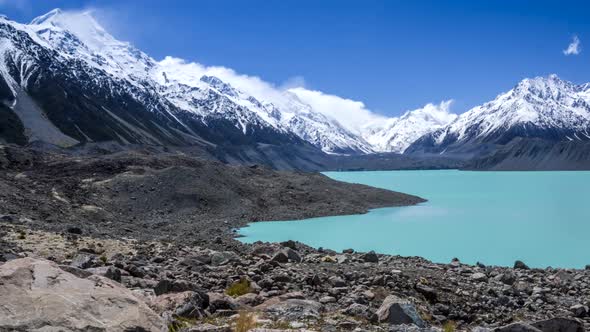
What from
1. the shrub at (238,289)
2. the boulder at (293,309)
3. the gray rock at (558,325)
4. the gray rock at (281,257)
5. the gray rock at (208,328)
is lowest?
the shrub at (238,289)

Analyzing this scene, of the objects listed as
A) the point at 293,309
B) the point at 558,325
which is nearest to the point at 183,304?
the point at 293,309

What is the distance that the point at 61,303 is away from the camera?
19.7ft

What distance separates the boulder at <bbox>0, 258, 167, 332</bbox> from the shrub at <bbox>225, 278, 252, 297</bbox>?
3953mm

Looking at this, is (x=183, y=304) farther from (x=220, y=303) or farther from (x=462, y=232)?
(x=462, y=232)

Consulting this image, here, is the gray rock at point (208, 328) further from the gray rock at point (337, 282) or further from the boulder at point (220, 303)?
the gray rock at point (337, 282)

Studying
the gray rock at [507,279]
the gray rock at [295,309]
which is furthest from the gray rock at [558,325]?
the gray rock at [507,279]

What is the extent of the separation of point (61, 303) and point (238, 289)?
17.2 feet

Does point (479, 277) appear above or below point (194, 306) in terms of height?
above

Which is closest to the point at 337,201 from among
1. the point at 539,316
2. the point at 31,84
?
the point at 539,316

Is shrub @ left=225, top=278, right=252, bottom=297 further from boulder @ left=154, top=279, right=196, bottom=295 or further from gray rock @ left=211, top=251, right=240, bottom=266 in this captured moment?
A: gray rock @ left=211, top=251, right=240, bottom=266

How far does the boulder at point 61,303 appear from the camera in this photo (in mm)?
5676

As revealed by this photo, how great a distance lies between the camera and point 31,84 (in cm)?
16162

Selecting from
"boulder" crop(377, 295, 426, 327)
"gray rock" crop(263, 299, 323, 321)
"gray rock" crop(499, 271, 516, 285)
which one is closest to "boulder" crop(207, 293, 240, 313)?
"gray rock" crop(263, 299, 323, 321)

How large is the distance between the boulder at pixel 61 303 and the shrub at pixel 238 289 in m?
3.95
